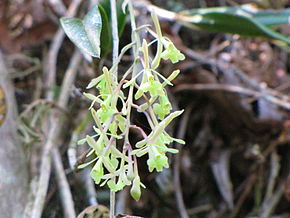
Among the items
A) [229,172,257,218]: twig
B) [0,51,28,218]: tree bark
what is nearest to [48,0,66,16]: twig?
[0,51,28,218]: tree bark

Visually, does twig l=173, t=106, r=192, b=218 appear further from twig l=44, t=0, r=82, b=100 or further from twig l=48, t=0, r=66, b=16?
twig l=48, t=0, r=66, b=16

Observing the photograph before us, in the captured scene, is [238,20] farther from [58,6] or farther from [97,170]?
[97,170]

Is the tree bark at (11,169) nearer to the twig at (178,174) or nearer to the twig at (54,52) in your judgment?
the twig at (54,52)

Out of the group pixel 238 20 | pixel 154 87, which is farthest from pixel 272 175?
pixel 154 87

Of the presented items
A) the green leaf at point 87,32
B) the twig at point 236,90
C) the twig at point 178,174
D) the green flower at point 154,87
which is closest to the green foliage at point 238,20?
the twig at point 236,90

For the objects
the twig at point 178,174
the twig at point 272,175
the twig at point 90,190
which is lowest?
the twig at point 272,175
